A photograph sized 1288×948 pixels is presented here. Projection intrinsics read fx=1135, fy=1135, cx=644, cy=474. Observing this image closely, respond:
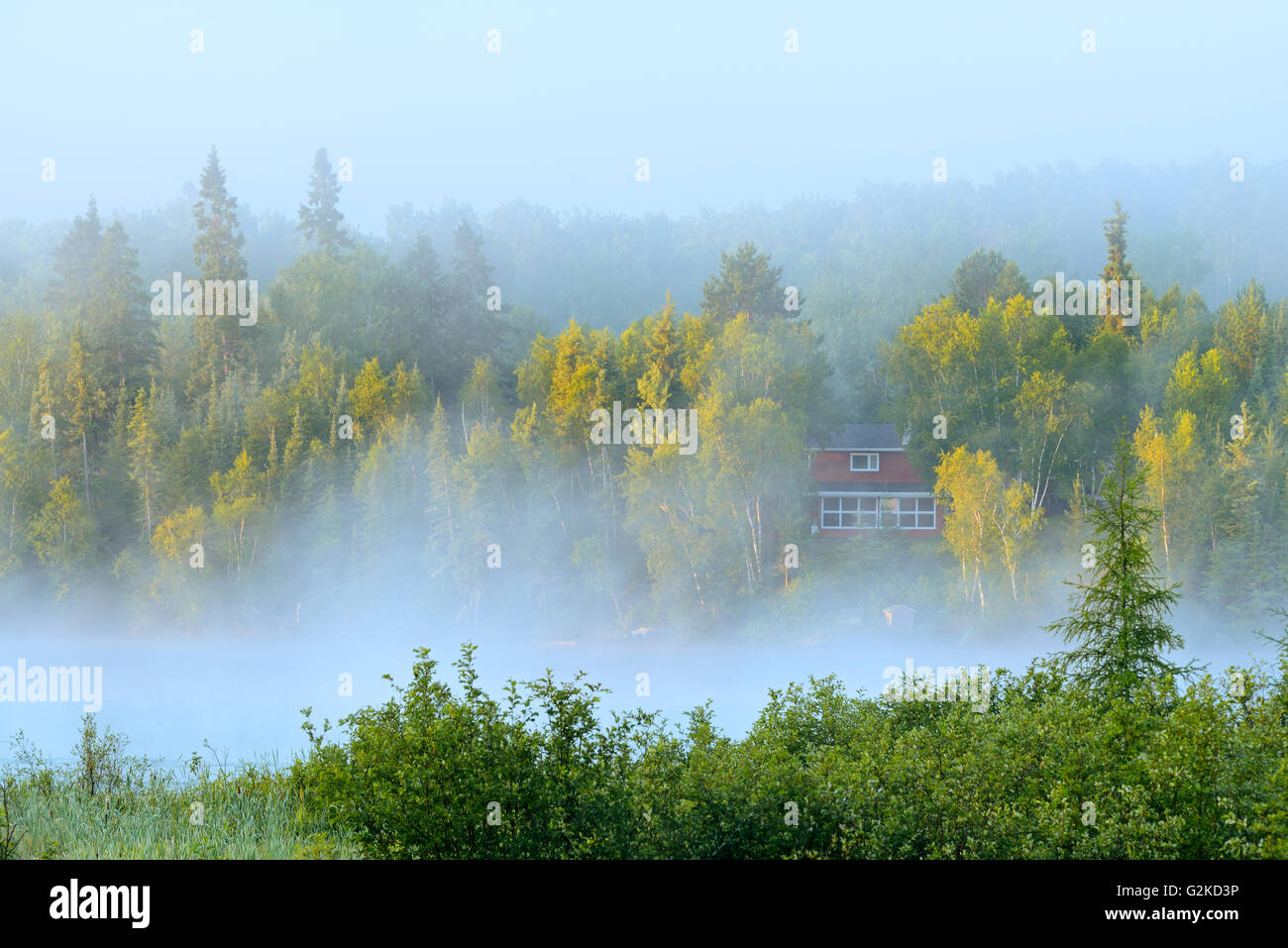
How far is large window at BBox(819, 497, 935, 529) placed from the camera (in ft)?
184

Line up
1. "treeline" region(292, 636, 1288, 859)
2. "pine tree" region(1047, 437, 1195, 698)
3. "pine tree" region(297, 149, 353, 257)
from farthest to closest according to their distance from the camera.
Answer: "pine tree" region(297, 149, 353, 257) → "pine tree" region(1047, 437, 1195, 698) → "treeline" region(292, 636, 1288, 859)

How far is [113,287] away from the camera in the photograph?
6988cm

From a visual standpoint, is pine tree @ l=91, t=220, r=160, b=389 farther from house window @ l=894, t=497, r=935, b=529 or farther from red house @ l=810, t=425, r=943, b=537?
house window @ l=894, t=497, r=935, b=529

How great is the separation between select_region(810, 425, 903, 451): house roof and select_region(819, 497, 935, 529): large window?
8.58 feet

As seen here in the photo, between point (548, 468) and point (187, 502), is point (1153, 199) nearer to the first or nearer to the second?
point (548, 468)

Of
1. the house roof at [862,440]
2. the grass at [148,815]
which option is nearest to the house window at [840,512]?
the house roof at [862,440]

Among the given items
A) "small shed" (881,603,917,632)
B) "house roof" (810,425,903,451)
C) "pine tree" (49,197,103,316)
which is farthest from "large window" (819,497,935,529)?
"pine tree" (49,197,103,316)

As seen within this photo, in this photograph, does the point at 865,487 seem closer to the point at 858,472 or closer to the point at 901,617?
the point at 858,472

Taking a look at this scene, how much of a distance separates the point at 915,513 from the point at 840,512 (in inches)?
146

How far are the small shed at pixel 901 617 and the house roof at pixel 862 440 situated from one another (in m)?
8.97

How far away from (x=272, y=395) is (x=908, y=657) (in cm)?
3645

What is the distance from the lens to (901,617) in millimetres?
52375
